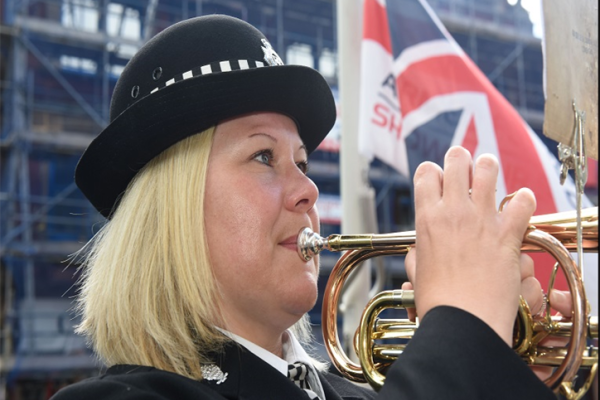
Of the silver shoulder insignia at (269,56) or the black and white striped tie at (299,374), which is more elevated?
the silver shoulder insignia at (269,56)

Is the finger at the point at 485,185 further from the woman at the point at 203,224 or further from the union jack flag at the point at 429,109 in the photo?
the union jack flag at the point at 429,109

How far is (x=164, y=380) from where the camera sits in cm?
113

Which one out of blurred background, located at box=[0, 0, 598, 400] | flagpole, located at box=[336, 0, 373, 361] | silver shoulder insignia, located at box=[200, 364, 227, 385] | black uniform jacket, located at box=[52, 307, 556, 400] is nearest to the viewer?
black uniform jacket, located at box=[52, 307, 556, 400]

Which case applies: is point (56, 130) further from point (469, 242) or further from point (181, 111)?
point (469, 242)

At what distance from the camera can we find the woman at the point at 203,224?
4.04 ft

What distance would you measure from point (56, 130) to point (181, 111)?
1035 cm

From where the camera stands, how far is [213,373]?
1219 mm

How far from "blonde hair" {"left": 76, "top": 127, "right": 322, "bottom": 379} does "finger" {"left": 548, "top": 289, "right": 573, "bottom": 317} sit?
56cm

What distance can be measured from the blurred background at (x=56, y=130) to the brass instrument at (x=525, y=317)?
30.0 ft

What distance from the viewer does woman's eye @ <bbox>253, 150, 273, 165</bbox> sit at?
1.32 metres

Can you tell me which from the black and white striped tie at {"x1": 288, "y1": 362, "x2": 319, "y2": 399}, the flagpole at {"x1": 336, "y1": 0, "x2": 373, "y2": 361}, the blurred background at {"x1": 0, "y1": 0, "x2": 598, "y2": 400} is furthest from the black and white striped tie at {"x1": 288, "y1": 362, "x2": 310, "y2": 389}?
the blurred background at {"x1": 0, "y1": 0, "x2": 598, "y2": 400}

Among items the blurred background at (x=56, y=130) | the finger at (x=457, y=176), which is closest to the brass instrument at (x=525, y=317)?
the finger at (x=457, y=176)

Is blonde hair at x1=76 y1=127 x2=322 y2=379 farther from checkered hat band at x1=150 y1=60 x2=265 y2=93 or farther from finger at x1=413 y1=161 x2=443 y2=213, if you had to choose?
finger at x1=413 y1=161 x2=443 y2=213

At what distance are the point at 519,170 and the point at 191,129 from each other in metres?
1.99
